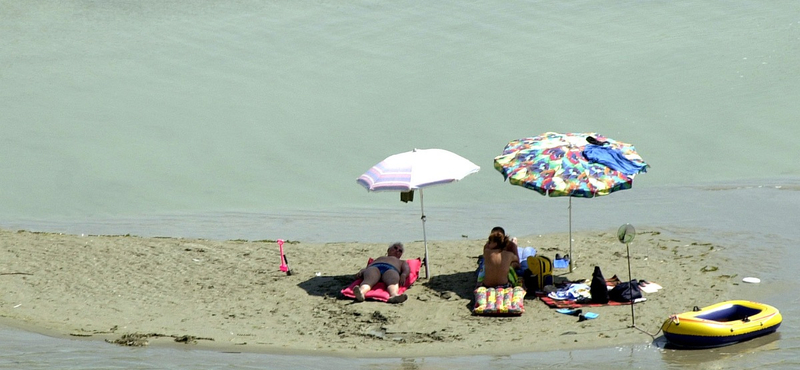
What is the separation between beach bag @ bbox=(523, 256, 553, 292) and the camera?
12.3 meters

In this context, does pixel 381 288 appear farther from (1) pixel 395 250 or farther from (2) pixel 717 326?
(2) pixel 717 326

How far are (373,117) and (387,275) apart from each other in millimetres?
9366

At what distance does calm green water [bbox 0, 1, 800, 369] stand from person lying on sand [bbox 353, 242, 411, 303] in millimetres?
1652

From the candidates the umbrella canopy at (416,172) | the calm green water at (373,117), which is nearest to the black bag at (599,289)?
the calm green water at (373,117)

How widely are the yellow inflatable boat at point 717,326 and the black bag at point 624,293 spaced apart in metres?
0.98

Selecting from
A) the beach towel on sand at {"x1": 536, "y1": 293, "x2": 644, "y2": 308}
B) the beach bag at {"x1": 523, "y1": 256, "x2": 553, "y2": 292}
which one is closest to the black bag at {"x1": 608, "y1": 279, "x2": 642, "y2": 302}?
the beach towel on sand at {"x1": 536, "y1": 293, "x2": 644, "y2": 308}

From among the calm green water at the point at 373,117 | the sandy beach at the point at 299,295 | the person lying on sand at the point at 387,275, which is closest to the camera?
the sandy beach at the point at 299,295

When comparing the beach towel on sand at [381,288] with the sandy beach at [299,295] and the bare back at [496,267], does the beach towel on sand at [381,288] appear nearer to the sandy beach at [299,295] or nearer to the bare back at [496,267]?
the sandy beach at [299,295]

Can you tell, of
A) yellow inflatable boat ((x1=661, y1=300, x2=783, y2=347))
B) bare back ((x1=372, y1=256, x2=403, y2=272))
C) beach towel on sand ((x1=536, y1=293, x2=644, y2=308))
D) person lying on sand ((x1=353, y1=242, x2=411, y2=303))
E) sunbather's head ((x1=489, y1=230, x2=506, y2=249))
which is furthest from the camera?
bare back ((x1=372, y1=256, x2=403, y2=272))

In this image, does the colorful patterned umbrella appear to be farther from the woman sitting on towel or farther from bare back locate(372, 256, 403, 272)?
bare back locate(372, 256, 403, 272)

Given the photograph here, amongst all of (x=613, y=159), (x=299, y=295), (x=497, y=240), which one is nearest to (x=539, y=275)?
(x=497, y=240)

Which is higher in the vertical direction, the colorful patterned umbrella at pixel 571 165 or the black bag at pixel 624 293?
the colorful patterned umbrella at pixel 571 165

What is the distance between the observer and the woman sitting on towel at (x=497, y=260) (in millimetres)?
12156

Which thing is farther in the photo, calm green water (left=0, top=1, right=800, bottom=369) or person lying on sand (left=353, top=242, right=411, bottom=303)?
calm green water (left=0, top=1, right=800, bottom=369)
